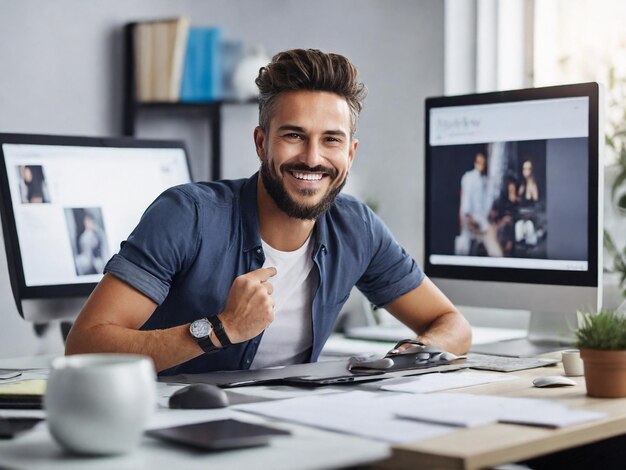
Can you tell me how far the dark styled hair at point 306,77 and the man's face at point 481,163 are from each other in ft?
1.40

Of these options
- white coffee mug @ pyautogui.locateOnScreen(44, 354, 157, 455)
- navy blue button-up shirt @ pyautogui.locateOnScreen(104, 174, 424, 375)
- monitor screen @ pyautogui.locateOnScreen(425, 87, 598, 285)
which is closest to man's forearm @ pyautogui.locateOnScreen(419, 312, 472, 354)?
navy blue button-up shirt @ pyautogui.locateOnScreen(104, 174, 424, 375)

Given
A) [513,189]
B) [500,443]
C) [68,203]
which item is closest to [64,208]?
[68,203]

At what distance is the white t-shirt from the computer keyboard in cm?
33

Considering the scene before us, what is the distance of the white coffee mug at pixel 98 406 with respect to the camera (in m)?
1.02

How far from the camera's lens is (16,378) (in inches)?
67.5

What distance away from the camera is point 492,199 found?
2277mm

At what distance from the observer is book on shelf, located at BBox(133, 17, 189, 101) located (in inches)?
139

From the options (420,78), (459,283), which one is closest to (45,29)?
(420,78)

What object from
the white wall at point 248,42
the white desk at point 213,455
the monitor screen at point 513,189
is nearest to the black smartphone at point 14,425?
the white desk at point 213,455

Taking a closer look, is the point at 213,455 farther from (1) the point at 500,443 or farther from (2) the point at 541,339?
(2) the point at 541,339

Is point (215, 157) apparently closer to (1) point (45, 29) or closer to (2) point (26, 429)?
(1) point (45, 29)

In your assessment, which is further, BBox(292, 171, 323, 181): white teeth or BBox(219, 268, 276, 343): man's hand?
BBox(292, 171, 323, 181): white teeth

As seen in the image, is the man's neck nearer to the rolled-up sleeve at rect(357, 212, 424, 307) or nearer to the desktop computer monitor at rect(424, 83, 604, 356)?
the rolled-up sleeve at rect(357, 212, 424, 307)

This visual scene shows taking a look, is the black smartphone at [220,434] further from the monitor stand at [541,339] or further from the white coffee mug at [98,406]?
the monitor stand at [541,339]
